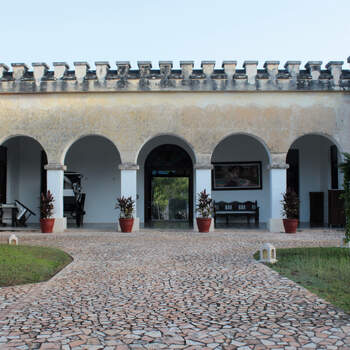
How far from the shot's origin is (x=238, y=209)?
14930 millimetres

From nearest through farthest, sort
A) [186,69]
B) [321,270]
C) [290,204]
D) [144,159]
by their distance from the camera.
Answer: [321,270] → [290,204] → [186,69] → [144,159]

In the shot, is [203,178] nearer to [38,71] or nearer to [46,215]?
[46,215]

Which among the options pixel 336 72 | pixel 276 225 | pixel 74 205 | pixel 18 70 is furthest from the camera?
pixel 74 205

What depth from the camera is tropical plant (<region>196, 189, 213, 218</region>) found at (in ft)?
39.0

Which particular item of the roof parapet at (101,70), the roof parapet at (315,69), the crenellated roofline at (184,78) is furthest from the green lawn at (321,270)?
the roof parapet at (101,70)

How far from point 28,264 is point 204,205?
21.3ft

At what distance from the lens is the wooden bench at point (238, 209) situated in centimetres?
1459

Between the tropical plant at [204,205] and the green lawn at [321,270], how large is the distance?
13.3 ft

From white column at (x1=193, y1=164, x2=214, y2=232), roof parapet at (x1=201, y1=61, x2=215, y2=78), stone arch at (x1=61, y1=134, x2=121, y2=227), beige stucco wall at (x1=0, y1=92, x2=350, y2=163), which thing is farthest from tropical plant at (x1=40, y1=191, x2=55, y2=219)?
roof parapet at (x1=201, y1=61, x2=215, y2=78)

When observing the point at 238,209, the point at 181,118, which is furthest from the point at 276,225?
the point at 181,118

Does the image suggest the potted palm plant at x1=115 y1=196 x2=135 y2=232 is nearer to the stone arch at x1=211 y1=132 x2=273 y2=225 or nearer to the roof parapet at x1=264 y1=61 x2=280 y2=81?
the stone arch at x1=211 y1=132 x2=273 y2=225

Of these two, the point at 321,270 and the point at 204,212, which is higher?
the point at 204,212

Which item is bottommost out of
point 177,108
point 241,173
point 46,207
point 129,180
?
point 46,207

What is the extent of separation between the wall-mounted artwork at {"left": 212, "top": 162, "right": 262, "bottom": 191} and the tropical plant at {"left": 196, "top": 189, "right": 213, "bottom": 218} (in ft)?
10.7
